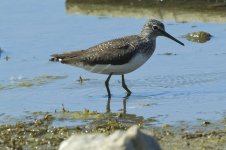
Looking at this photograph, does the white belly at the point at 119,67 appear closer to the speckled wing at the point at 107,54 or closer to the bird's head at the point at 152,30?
the speckled wing at the point at 107,54

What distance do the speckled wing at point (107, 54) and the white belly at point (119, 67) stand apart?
0.18 ft

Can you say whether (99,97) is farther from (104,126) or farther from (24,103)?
(104,126)

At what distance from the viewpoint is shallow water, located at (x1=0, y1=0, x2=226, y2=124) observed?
11.4 metres

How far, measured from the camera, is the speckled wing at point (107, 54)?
12289 millimetres

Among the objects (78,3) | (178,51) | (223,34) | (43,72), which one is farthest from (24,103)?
(78,3)

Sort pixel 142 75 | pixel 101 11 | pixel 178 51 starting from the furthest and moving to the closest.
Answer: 1. pixel 101 11
2. pixel 178 51
3. pixel 142 75

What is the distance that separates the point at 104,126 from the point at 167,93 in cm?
198

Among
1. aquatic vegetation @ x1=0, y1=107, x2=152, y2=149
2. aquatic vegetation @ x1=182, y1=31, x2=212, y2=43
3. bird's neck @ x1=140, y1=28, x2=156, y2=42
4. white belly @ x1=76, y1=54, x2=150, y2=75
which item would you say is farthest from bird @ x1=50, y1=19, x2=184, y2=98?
aquatic vegetation @ x1=182, y1=31, x2=212, y2=43

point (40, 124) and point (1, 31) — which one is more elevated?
point (1, 31)

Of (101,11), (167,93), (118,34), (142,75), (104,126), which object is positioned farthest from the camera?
(101,11)

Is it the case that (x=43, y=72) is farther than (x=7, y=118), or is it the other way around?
(x=43, y=72)

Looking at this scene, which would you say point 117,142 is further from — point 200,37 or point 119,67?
point 200,37

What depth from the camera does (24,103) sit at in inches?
460

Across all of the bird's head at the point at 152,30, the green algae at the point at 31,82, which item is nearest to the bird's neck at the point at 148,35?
the bird's head at the point at 152,30
